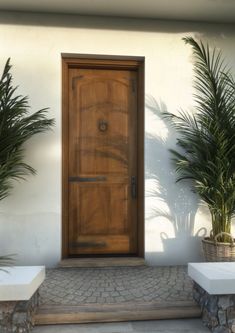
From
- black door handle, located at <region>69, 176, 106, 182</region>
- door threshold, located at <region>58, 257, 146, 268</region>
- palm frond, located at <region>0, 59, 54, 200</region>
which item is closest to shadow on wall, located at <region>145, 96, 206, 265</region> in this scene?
door threshold, located at <region>58, 257, 146, 268</region>

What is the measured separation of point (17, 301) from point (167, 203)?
74.7 inches

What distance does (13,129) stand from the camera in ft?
9.62

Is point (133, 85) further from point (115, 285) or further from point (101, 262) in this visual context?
point (115, 285)

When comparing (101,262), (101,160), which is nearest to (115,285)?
(101,262)

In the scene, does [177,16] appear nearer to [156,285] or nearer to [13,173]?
[13,173]

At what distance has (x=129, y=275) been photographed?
303cm

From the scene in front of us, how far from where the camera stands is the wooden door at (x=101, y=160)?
3.46m

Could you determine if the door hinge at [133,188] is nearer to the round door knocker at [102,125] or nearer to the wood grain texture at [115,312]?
the round door knocker at [102,125]

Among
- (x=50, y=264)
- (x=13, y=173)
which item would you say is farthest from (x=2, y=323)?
(x=13, y=173)

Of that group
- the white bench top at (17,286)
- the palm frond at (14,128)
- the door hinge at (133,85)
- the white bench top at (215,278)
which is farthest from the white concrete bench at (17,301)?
the door hinge at (133,85)

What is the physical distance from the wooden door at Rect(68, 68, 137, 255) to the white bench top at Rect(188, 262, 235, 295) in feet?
4.16

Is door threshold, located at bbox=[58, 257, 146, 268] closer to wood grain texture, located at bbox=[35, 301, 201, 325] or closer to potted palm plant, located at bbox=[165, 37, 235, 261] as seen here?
potted palm plant, located at bbox=[165, 37, 235, 261]

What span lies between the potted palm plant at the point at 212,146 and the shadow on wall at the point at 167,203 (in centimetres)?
10

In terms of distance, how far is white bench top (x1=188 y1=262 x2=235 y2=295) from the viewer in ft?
6.95
